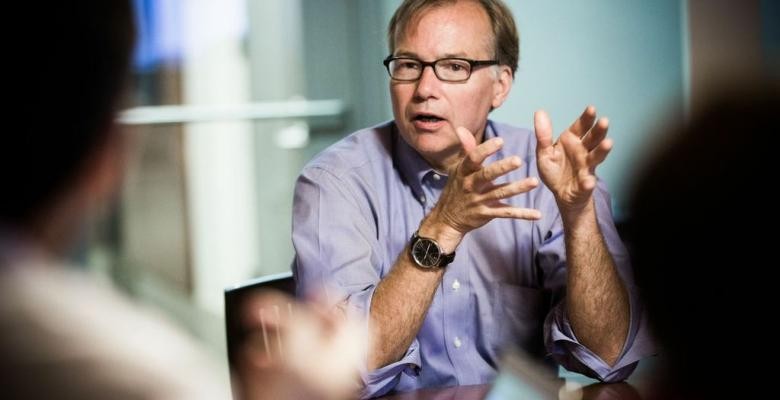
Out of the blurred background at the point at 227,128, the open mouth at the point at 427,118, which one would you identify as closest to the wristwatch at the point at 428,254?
the open mouth at the point at 427,118

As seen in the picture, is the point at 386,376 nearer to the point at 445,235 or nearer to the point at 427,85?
the point at 445,235

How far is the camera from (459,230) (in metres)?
1.60

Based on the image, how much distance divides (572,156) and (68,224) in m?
1.15

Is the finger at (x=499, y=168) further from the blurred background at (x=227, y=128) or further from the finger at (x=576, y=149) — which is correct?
the blurred background at (x=227, y=128)

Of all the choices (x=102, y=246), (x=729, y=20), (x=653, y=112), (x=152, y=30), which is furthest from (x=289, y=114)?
(x=729, y=20)

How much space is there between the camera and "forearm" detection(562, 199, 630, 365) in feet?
5.27

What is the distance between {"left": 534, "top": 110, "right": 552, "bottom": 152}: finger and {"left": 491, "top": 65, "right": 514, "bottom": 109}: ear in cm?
51

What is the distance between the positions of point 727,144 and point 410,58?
1.46 metres

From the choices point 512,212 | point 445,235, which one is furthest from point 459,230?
point 512,212

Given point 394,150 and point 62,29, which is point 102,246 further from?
point 62,29

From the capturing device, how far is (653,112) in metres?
2.82

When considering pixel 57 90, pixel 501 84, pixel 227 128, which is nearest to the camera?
pixel 57 90

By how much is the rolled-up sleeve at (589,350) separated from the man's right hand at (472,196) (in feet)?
0.75

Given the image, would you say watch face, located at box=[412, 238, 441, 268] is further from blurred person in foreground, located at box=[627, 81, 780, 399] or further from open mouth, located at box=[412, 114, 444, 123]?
blurred person in foreground, located at box=[627, 81, 780, 399]
